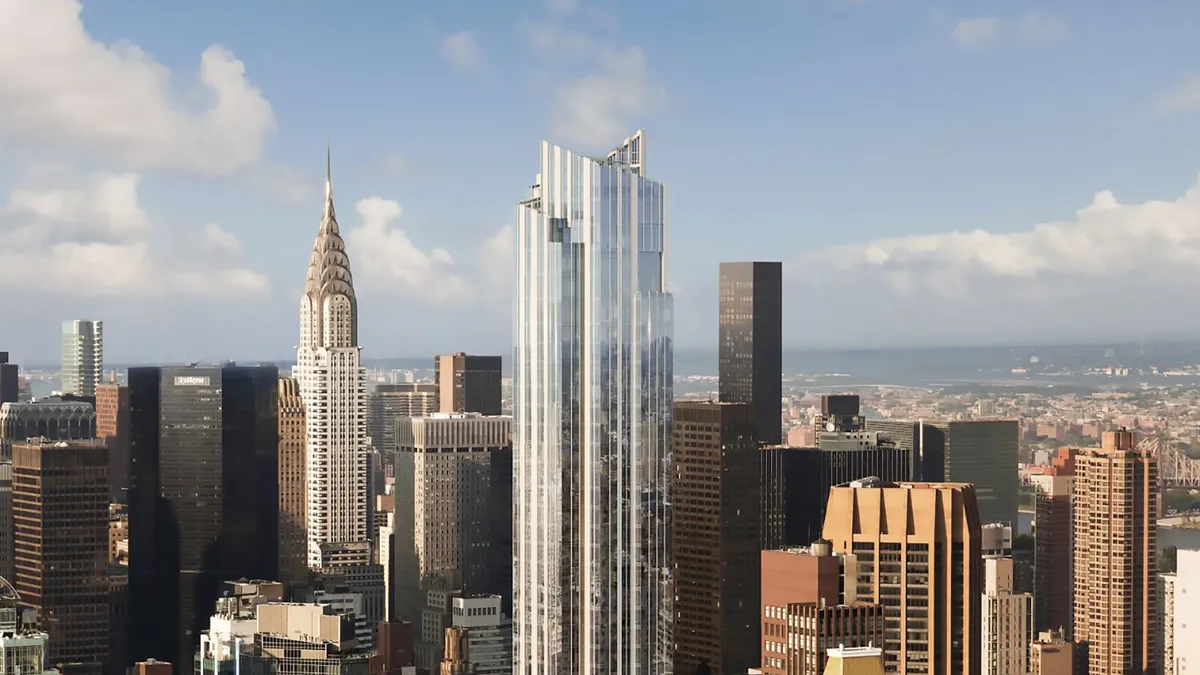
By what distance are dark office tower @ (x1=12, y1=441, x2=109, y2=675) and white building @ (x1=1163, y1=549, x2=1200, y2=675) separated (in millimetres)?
13947

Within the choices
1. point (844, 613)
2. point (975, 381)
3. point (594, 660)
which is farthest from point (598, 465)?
point (975, 381)

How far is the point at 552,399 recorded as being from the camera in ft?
59.5

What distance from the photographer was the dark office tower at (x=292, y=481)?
94.0ft

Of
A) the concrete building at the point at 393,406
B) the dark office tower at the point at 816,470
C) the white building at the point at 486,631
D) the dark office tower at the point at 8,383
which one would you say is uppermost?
the dark office tower at the point at 8,383

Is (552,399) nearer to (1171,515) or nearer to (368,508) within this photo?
(1171,515)

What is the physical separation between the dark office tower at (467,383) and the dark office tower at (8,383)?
5.70 metres

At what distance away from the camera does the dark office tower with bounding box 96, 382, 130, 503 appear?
28.0 metres

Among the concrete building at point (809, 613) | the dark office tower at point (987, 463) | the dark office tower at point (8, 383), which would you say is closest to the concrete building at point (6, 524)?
the dark office tower at point (8, 383)

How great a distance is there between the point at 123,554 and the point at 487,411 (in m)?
5.97

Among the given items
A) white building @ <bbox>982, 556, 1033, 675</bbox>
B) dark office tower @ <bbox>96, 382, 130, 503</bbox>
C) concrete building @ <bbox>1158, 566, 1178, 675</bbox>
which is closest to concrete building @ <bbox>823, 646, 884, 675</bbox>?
white building @ <bbox>982, 556, 1033, 675</bbox>

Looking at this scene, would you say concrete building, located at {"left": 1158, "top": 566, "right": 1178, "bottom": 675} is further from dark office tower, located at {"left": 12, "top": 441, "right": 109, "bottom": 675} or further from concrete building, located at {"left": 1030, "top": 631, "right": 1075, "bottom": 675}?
dark office tower, located at {"left": 12, "top": 441, "right": 109, "bottom": 675}

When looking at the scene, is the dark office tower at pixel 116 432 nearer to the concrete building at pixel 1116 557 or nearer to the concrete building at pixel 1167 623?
the concrete building at pixel 1116 557

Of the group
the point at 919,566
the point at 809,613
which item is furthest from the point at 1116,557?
the point at 809,613

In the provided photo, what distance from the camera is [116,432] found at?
2892cm
